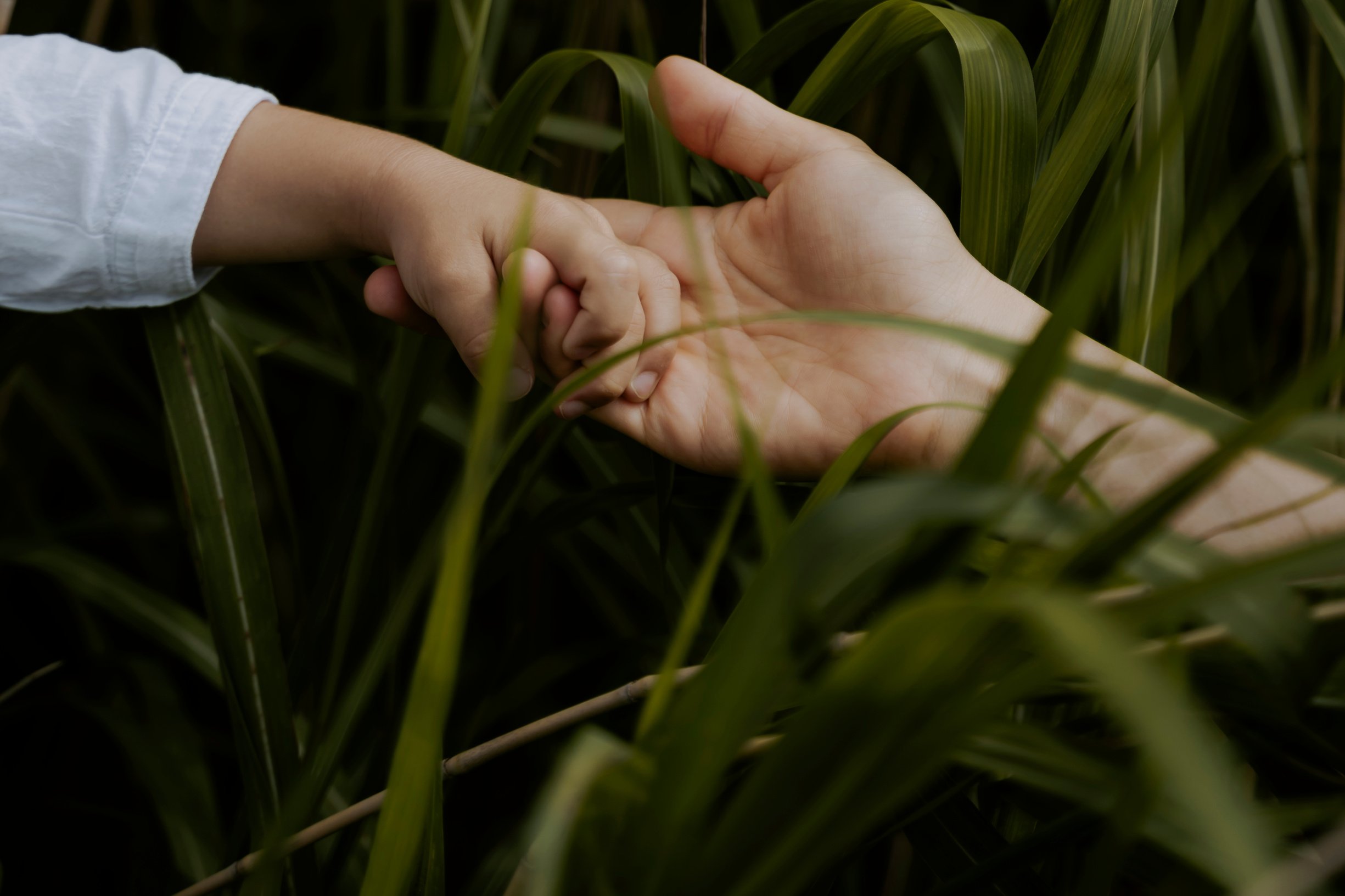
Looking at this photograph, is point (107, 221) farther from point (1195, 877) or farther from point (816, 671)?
point (1195, 877)

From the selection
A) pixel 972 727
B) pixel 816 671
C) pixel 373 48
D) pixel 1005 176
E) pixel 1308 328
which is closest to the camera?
pixel 972 727

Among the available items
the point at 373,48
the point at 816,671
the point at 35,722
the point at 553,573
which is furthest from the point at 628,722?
the point at 373,48

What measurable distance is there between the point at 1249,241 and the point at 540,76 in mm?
583

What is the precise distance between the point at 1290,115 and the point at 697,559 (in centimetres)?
52

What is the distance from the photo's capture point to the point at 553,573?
716mm

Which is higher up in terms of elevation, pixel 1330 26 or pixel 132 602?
pixel 1330 26

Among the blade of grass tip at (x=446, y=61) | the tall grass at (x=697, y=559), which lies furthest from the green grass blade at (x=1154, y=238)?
the blade of grass tip at (x=446, y=61)

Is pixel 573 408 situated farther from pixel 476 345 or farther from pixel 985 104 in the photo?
pixel 985 104

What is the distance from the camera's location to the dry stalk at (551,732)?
0.78ft

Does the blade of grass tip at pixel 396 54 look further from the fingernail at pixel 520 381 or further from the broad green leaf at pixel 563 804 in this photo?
the broad green leaf at pixel 563 804

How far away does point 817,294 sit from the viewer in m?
0.50

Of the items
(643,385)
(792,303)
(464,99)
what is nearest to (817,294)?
(792,303)

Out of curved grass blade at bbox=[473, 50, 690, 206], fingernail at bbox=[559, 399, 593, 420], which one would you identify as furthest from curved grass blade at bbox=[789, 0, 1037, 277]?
fingernail at bbox=[559, 399, 593, 420]

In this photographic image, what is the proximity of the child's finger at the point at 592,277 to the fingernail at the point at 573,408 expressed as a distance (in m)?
0.02
